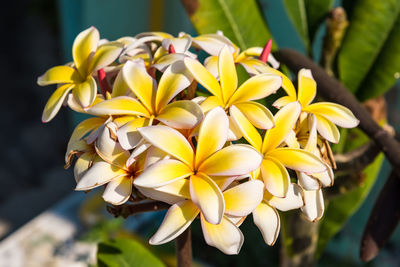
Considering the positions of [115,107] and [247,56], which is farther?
[247,56]

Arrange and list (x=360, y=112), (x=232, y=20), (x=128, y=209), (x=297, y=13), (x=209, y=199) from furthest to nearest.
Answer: (x=297, y=13) < (x=232, y=20) < (x=360, y=112) < (x=128, y=209) < (x=209, y=199)

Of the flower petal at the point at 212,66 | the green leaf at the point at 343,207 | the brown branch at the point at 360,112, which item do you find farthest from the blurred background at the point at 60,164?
the flower petal at the point at 212,66

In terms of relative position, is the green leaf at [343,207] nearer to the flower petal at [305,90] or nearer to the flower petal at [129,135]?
the flower petal at [305,90]

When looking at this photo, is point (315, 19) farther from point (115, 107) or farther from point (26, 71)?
point (26, 71)

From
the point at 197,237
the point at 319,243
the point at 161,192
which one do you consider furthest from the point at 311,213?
the point at 197,237

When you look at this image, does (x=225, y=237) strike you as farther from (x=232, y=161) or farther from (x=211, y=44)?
(x=211, y=44)

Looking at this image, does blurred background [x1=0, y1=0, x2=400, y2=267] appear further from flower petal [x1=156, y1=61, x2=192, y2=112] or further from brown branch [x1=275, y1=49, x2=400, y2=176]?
flower petal [x1=156, y1=61, x2=192, y2=112]

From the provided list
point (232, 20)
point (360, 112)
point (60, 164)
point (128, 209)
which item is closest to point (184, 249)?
point (128, 209)

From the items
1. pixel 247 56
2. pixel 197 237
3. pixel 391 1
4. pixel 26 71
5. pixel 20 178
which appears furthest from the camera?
pixel 26 71
